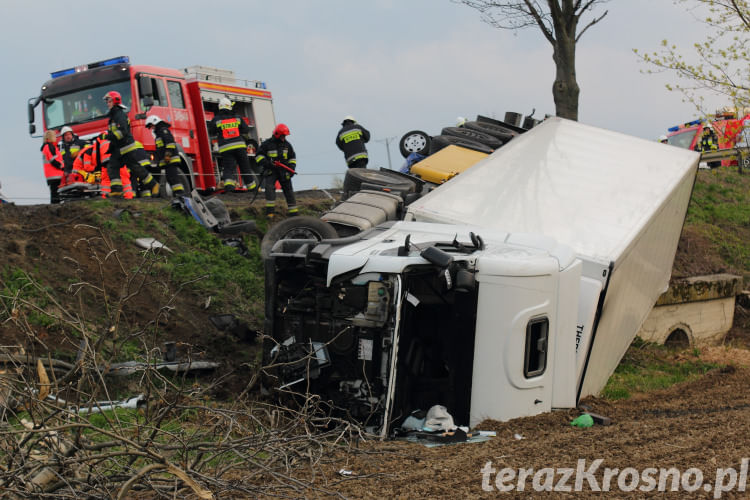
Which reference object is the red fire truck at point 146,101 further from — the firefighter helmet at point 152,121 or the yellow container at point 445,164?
the yellow container at point 445,164

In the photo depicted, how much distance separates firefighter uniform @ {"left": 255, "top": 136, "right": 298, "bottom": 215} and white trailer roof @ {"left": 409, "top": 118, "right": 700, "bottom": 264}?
14.5ft

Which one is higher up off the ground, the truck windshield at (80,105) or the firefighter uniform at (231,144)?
the truck windshield at (80,105)

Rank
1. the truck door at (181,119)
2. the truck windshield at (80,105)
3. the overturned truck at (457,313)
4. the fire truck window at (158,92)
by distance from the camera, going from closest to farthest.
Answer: the overturned truck at (457,313), the truck windshield at (80,105), the fire truck window at (158,92), the truck door at (181,119)

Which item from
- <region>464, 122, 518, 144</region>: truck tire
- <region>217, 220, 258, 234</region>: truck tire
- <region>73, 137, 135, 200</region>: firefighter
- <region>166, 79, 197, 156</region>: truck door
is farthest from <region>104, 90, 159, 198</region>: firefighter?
<region>464, 122, 518, 144</region>: truck tire

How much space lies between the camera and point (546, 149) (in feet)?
29.1

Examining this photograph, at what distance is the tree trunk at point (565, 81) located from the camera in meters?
15.6

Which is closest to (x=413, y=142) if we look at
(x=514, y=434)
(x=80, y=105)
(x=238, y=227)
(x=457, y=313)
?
(x=238, y=227)

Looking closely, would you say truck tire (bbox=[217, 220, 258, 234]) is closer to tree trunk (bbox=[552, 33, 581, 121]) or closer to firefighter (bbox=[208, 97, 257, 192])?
firefighter (bbox=[208, 97, 257, 192])

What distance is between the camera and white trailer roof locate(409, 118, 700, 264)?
7.49 meters

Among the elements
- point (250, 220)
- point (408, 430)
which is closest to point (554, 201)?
point (408, 430)

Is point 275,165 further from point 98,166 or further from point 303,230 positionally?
point 303,230

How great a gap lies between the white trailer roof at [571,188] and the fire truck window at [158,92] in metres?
8.27

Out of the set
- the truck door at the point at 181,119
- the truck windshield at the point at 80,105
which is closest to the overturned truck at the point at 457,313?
the truck windshield at the point at 80,105

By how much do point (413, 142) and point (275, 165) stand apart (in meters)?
2.37
